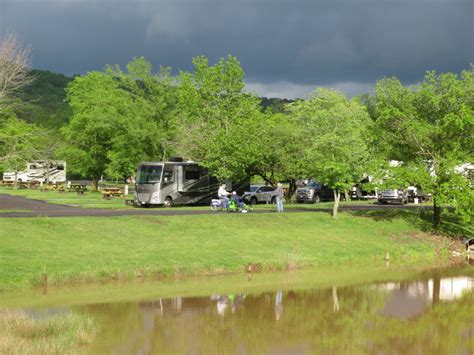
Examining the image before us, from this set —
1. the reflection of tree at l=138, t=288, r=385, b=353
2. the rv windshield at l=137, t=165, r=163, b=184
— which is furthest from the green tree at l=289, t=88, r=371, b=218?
the reflection of tree at l=138, t=288, r=385, b=353

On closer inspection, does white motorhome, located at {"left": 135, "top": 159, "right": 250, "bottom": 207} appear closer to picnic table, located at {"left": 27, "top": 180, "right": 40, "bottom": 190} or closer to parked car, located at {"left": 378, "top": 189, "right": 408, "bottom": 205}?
parked car, located at {"left": 378, "top": 189, "right": 408, "bottom": 205}

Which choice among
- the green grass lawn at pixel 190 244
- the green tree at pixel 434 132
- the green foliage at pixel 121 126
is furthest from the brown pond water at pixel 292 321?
the green foliage at pixel 121 126

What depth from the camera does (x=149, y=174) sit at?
151 ft

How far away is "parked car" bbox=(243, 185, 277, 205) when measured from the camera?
5409 cm

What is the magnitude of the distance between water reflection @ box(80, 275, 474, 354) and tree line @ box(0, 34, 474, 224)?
50.1 ft

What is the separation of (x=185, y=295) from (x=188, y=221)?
11.4 m

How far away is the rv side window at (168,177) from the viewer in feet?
150

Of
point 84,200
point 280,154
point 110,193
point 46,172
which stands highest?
point 280,154

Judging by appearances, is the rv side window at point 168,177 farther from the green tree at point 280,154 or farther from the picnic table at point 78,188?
the picnic table at point 78,188

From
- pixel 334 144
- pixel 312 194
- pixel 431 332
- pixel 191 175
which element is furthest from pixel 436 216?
pixel 431 332

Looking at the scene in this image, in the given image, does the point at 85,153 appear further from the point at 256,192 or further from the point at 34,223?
the point at 34,223

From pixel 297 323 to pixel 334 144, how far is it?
29.9 meters

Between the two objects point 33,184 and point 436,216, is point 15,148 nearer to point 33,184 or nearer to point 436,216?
point 436,216

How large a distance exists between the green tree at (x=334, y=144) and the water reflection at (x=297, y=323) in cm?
1525
